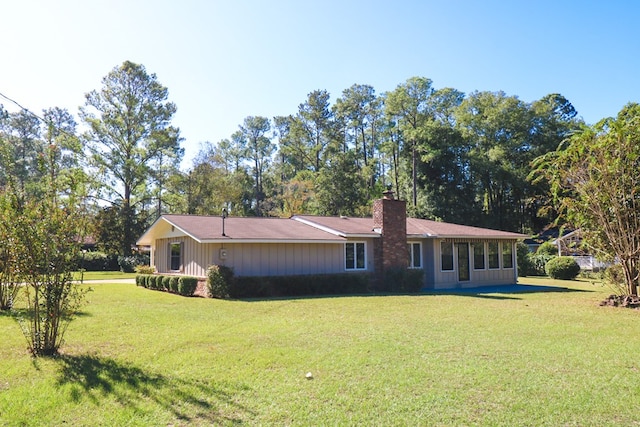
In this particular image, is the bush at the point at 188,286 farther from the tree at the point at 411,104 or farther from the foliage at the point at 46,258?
the tree at the point at 411,104

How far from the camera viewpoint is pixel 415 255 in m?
21.1

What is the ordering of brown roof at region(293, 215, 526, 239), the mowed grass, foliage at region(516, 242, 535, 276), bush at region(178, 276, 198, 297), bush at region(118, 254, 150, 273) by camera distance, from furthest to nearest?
1. bush at region(118, 254, 150, 273)
2. foliage at region(516, 242, 535, 276)
3. brown roof at region(293, 215, 526, 239)
4. bush at region(178, 276, 198, 297)
5. the mowed grass

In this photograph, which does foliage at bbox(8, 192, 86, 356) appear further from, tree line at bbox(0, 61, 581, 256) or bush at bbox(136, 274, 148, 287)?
tree line at bbox(0, 61, 581, 256)

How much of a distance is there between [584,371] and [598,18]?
1018 centimetres

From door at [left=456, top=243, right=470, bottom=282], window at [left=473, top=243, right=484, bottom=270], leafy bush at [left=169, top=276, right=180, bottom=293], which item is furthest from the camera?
window at [left=473, top=243, right=484, bottom=270]

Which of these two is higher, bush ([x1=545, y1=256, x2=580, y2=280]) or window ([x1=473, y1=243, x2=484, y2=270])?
window ([x1=473, y1=243, x2=484, y2=270])

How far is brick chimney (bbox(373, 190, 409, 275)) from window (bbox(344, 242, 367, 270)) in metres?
0.59

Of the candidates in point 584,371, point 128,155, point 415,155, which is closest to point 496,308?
point 584,371

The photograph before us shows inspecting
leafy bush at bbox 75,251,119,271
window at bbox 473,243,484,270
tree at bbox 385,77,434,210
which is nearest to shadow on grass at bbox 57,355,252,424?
window at bbox 473,243,484,270

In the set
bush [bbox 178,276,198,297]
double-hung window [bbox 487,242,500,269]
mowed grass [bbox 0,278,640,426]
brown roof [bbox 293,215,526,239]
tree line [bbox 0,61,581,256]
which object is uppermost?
tree line [bbox 0,61,581,256]

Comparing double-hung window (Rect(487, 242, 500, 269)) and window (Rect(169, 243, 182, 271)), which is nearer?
window (Rect(169, 243, 182, 271))

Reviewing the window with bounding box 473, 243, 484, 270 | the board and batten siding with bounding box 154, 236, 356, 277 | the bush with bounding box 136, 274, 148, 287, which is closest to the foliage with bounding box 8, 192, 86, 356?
the board and batten siding with bounding box 154, 236, 356, 277

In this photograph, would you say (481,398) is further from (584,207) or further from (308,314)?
(584,207)

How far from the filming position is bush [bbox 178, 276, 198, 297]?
1684 centimetres
